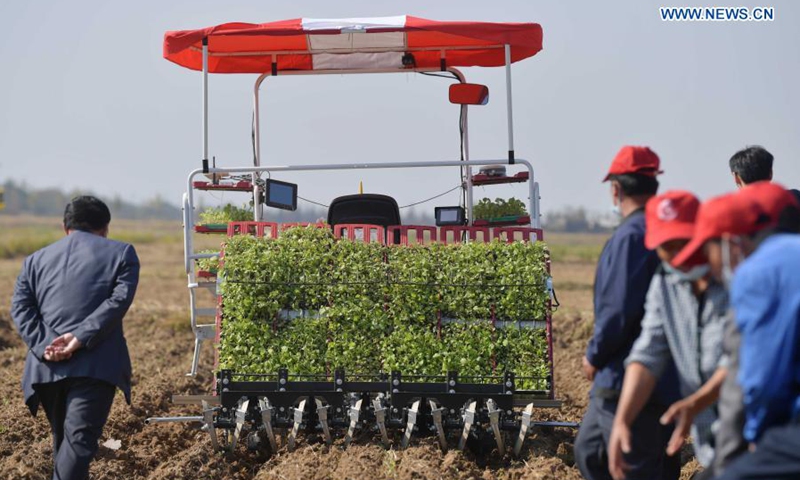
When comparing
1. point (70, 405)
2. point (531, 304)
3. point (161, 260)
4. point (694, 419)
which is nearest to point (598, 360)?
point (694, 419)

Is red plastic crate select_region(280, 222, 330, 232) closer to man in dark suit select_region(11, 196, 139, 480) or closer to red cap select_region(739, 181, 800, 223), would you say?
man in dark suit select_region(11, 196, 139, 480)

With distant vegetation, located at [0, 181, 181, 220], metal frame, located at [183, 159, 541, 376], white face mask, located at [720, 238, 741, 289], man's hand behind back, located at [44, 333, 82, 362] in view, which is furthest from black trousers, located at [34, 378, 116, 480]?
distant vegetation, located at [0, 181, 181, 220]

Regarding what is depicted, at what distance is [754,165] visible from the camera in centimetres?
721

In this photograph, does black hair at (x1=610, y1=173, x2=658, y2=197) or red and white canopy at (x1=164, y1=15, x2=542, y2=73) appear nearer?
black hair at (x1=610, y1=173, x2=658, y2=197)

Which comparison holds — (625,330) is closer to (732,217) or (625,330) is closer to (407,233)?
(732,217)

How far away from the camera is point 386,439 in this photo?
777cm

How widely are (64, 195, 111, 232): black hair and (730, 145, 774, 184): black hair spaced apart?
4065 mm

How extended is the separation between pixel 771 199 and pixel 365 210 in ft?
18.2

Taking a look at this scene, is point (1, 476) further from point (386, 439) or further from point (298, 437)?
point (386, 439)

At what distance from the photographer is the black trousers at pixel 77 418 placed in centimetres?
634

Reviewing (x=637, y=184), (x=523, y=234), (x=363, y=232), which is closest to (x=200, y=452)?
(x=363, y=232)

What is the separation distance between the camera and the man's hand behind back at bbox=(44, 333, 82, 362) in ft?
20.8

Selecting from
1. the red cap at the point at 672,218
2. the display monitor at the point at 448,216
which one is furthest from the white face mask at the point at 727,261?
the display monitor at the point at 448,216

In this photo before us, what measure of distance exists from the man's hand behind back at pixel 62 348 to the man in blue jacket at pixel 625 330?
2900 mm
